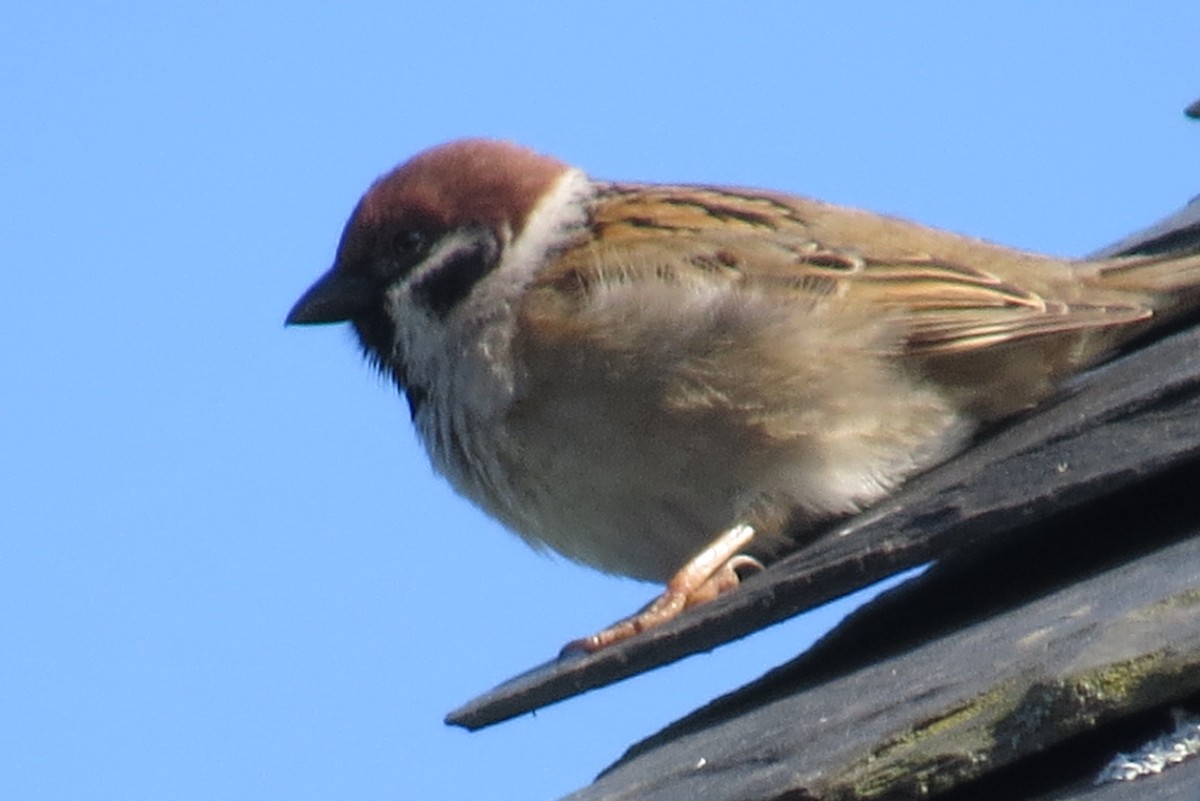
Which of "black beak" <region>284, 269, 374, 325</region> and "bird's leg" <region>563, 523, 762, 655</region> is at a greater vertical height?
"black beak" <region>284, 269, 374, 325</region>

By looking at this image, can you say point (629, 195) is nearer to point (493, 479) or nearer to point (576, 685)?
point (493, 479)

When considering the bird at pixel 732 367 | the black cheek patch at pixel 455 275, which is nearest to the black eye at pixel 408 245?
the black cheek patch at pixel 455 275

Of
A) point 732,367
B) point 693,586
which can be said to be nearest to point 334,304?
point 732,367

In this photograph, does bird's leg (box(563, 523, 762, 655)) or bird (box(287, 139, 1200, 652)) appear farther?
bird (box(287, 139, 1200, 652))

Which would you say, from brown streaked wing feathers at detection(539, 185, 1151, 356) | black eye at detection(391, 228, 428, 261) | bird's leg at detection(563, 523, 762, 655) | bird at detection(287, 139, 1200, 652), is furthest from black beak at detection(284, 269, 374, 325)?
bird's leg at detection(563, 523, 762, 655)

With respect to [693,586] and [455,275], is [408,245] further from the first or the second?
[693,586]

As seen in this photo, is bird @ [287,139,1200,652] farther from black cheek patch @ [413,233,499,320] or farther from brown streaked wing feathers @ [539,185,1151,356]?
black cheek patch @ [413,233,499,320]

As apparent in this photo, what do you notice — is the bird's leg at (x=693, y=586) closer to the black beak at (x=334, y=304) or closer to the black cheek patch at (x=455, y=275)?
the black cheek patch at (x=455, y=275)
